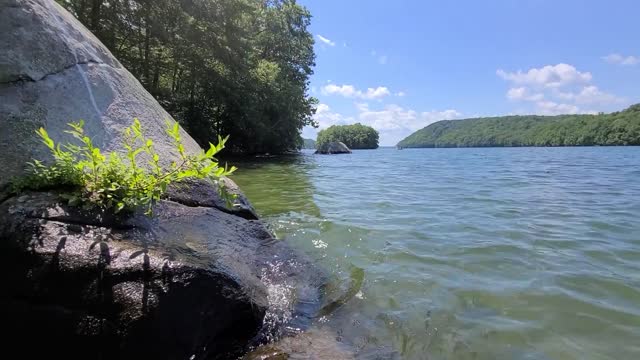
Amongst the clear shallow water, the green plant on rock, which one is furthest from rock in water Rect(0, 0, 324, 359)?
the clear shallow water

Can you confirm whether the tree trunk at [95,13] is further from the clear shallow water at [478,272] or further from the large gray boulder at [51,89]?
the large gray boulder at [51,89]

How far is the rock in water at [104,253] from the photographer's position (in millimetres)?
2988

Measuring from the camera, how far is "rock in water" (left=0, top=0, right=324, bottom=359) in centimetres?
299

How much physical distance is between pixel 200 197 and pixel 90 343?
206cm

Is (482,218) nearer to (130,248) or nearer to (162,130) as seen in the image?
(162,130)

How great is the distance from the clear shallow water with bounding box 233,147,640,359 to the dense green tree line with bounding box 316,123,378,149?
14863 centimetres

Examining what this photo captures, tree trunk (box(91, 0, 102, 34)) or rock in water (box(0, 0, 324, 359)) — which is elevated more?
tree trunk (box(91, 0, 102, 34))

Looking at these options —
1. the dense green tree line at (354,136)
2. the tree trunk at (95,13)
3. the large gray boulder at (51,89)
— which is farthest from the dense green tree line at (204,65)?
the dense green tree line at (354,136)

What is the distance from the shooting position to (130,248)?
3316 millimetres

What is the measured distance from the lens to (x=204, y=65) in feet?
101

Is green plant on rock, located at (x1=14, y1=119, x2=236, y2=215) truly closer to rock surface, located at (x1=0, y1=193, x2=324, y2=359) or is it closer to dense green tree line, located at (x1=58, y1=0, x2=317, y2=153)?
rock surface, located at (x1=0, y1=193, x2=324, y2=359)

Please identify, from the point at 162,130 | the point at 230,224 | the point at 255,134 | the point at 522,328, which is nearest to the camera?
the point at 522,328

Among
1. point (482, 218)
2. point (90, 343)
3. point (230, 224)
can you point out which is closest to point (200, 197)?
point (230, 224)

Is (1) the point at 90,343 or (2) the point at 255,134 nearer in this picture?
(1) the point at 90,343
